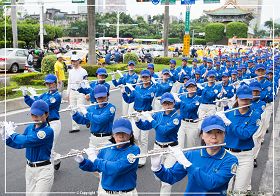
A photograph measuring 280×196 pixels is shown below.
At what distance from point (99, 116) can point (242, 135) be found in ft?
7.84

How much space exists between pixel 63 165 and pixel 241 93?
4071 mm

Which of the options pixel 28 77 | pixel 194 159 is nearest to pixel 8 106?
pixel 28 77

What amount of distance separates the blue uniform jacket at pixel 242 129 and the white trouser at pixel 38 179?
272cm

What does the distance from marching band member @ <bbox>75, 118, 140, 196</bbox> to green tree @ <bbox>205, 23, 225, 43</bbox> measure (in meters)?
70.3

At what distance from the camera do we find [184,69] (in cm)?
1496

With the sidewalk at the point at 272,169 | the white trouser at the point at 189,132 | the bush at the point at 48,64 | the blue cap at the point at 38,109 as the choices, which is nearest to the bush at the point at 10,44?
the bush at the point at 48,64

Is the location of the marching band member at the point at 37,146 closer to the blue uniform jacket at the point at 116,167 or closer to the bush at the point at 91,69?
the blue uniform jacket at the point at 116,167

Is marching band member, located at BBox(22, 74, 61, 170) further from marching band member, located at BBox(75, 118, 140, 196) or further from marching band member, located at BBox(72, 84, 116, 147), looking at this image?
marching band member, located at BBox(75, 118, 140, 196)

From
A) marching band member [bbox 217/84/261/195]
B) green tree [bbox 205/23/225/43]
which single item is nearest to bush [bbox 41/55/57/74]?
marching band member [bbox 217/84/261/195]

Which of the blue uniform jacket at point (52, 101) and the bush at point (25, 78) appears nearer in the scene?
the blue uniform jacket at point (52, 101)

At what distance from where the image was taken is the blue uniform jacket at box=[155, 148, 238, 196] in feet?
11.5

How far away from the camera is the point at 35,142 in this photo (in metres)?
4.88

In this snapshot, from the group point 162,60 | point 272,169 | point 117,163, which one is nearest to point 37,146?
point 117,163

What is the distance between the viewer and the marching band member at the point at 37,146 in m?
4.86
